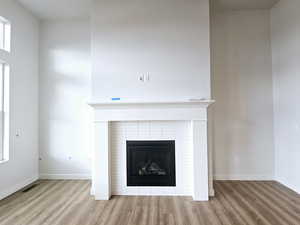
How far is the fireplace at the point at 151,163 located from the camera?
3.27 metres

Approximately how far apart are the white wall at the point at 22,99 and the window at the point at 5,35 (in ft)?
0.25

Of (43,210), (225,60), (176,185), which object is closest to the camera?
(43,210)

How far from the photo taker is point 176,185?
3229mm

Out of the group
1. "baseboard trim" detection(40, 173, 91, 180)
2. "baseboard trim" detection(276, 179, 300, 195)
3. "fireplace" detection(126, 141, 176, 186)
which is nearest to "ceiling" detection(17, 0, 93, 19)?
"fireplace" detection(126, 141, 176, 186)

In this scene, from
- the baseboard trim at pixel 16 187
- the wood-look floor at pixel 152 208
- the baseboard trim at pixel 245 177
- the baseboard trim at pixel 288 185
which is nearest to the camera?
the wood-look floor at pixel 152 208

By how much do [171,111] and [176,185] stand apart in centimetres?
123

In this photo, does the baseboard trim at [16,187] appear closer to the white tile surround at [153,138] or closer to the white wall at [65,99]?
the white wall at [65,99]

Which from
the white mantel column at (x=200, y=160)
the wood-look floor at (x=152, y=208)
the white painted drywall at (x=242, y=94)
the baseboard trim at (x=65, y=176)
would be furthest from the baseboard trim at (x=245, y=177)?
the baseboard trim at (x=65, y=176)

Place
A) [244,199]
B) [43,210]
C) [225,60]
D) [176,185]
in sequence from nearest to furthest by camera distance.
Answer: [43,210] < [244,199] < [176,185] < [225,60]

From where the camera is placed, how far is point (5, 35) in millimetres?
3383

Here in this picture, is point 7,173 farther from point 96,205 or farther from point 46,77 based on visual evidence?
point 46,77

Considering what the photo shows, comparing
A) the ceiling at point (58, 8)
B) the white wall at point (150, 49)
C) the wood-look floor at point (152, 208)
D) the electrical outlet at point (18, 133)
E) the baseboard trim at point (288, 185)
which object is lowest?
the wood-look floor at point (152, 208)

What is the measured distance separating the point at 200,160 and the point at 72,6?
11.8 feet

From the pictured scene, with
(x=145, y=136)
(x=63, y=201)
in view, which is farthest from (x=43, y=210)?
(x=145, y=136)
